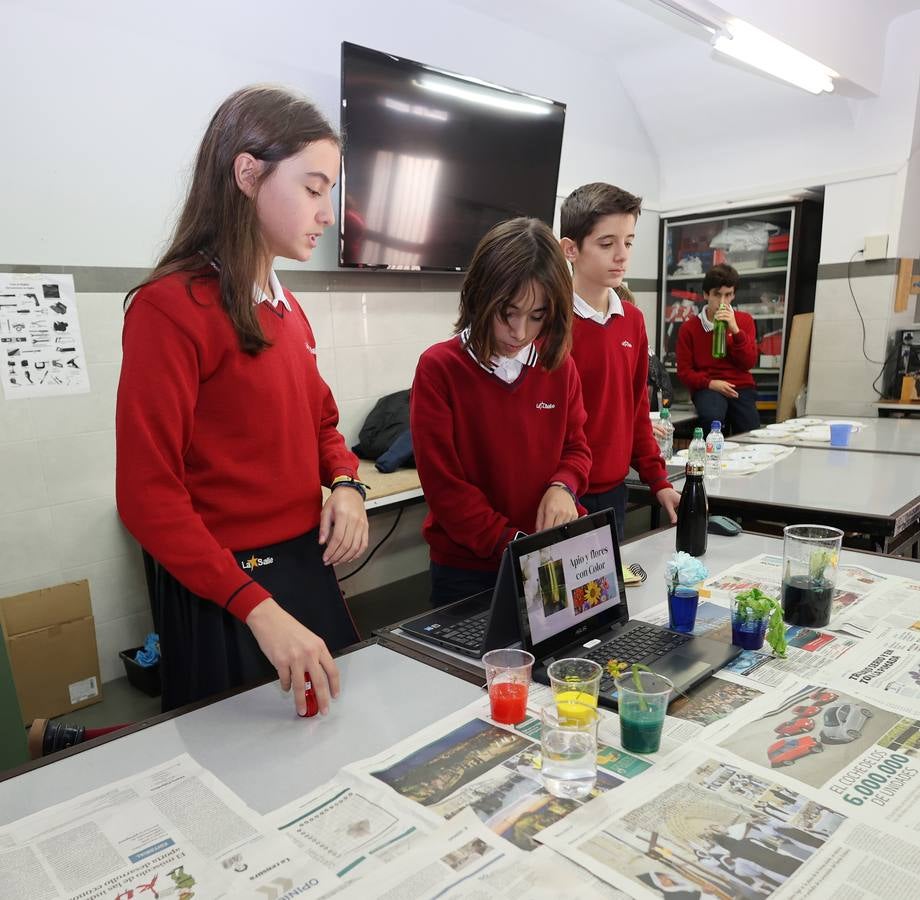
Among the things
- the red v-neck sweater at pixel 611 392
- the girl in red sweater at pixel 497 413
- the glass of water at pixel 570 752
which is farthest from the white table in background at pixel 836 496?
the glass of water at pixel 570 752

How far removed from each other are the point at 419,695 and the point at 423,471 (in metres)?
0.59

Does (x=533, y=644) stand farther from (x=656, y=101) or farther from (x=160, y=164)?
(x=656, y=101)

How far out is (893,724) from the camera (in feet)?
3.32

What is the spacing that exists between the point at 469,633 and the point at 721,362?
394 cm

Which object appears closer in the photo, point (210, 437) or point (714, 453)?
point (210, 437)

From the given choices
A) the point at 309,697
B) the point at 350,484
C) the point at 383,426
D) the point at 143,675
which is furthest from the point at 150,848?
the point at 383,426

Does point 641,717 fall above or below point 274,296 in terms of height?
below

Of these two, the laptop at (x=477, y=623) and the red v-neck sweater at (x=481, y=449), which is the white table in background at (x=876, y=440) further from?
the laptop at (x=477, y=623)

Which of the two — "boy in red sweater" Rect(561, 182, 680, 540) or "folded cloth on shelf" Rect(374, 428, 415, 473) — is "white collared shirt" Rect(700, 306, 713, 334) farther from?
"boy in red sweater" Rect(561, 182, 680, 540)

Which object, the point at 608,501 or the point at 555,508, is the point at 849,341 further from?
the point at 555,508

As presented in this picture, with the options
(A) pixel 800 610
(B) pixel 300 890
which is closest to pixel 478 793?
(B) pixel 300 890

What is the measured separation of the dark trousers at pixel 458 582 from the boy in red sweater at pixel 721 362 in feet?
10.8

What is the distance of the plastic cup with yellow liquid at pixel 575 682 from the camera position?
1007 millimetres

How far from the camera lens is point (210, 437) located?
1.16m
